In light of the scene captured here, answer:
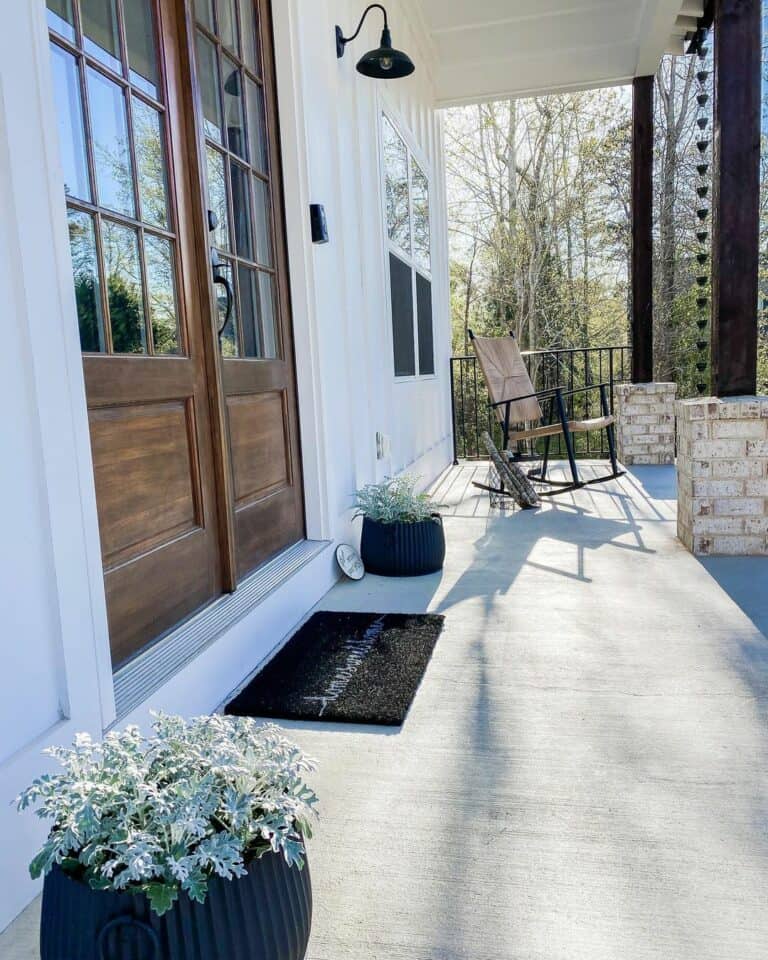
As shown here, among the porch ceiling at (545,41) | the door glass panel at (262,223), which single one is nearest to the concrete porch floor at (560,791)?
the door glass panel at (262,223)

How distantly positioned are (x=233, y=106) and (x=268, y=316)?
27.5 inches

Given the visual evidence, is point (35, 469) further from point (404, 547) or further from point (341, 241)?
point (341, 241)

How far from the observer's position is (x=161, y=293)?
6.45ft

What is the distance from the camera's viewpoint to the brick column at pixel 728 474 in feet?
10.1

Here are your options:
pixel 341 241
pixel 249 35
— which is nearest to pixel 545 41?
pixel 341 241

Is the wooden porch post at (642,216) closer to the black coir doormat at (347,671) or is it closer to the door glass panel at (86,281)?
the black coir doormat at (347,671)

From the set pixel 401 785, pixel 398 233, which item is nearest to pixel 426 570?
pixel 401 785

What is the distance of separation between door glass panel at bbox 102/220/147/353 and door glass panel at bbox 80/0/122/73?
1.27ft

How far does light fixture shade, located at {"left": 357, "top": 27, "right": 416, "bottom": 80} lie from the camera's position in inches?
119

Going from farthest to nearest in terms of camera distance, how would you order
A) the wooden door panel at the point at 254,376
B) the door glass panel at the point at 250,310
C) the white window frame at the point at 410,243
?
the white window frame at the point at 410,243
the door glass panel at the point at 250,310
the wooden door panel at the point at 254,376

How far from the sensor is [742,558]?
3.10m

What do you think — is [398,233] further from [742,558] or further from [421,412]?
[742,558]

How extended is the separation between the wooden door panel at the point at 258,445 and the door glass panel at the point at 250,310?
16cm

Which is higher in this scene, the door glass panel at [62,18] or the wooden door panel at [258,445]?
the door glass panel at [62,18]
